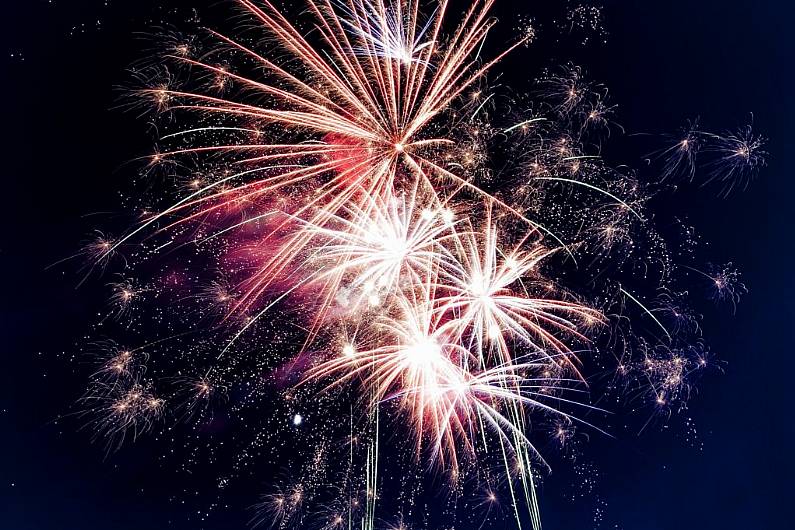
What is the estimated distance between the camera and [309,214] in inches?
202

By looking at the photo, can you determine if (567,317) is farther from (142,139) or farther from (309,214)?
(142,139)

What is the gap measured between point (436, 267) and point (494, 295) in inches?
28.9

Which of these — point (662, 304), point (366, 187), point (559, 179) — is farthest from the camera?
point (662, 304)

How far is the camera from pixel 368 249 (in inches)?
200

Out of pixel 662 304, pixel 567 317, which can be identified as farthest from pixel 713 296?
pixel 567 317

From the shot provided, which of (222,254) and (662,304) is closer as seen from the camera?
(222,254)

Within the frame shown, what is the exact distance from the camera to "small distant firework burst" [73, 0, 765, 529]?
5031 mm

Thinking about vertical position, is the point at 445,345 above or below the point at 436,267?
below

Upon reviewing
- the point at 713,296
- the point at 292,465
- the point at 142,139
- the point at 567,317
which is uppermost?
the point at 713,296

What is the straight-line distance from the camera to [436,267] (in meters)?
5.19

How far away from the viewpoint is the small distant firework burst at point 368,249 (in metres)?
5.03

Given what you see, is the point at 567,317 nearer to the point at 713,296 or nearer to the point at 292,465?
the point at 713,296

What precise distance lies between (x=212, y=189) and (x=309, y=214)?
Result: 1.10m

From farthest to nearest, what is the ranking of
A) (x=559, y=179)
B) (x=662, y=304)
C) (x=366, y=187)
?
(x=662, y=304) < (x=559, y=179) < (x=366, y=187)
